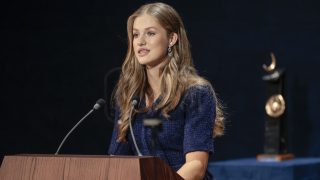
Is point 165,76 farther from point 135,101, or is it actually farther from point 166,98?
point 135,101

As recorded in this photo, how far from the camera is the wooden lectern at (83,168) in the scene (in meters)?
2.00

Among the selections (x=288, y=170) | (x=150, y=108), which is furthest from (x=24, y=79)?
(x=150, y=108)

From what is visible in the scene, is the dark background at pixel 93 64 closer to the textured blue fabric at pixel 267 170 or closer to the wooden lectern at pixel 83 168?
the textured blue fabric at pixel 267 170

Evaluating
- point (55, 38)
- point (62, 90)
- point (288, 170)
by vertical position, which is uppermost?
point (55, 38)

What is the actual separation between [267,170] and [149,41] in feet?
6.66

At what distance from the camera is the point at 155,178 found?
206 cm

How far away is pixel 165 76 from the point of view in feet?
8.94

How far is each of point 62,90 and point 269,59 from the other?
1.74m

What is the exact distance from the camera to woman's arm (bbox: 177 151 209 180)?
95.6 inches

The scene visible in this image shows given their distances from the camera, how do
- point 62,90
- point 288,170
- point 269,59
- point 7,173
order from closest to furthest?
point 7,173 < point 288,170 < point 269,59 < point 62,90

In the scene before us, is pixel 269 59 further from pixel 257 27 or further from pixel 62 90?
pixel 62 90

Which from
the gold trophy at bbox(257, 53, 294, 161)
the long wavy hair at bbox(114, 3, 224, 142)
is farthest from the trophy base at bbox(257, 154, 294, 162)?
the long wavy hair at bbox(114, 3, 224, 142)

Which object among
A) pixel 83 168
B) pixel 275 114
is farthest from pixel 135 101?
pixel 275 114

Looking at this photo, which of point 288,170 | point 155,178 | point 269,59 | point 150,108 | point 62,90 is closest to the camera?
point 155,178
